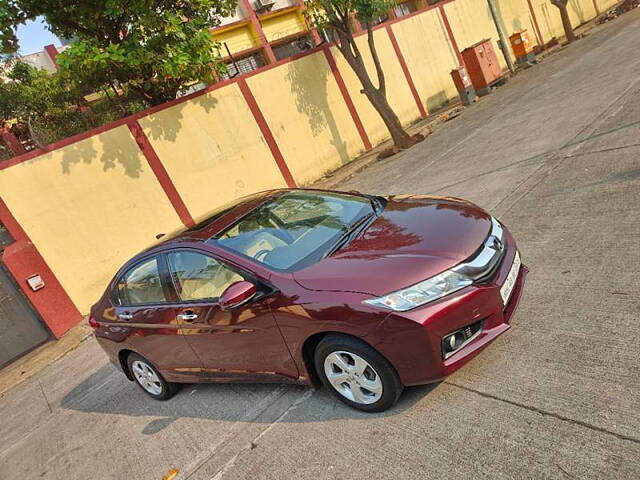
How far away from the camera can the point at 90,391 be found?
616 centimetres

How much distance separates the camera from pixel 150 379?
5004 mm

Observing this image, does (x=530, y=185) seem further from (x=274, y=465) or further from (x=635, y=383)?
(x=274, y=465)

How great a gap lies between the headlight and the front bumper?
0.04 m

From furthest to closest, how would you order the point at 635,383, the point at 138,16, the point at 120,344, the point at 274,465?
1. the point at 138,16
2. the point at 120,344
3. the point at 274,465
4. the point at 635,383

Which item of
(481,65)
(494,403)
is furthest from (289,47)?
(494,403)

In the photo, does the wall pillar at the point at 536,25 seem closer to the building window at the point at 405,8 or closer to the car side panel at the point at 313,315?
the building window at the point at 405,8

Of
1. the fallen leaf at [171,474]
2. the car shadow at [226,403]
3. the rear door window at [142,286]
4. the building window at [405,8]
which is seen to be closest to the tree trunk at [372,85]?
the car shadow at [226,403]

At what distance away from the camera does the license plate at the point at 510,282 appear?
3299 millimetres

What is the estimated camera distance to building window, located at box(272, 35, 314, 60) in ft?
79.7

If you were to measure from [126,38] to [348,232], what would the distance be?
8.73m

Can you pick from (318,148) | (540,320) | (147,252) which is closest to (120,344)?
(147,252)

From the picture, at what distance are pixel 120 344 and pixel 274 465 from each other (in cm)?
244

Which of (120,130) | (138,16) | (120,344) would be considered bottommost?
(120,344)

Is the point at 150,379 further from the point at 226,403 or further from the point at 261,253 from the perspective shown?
the point at 261,253
